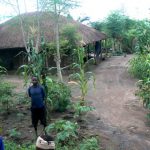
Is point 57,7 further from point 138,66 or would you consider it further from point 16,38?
point 16,38

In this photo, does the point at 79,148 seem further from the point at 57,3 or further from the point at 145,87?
the point at 57,3

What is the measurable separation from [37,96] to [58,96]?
2.20m

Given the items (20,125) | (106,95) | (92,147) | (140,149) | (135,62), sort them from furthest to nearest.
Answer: (135,62), (106,95), (20,125), (140,149), (92,147)

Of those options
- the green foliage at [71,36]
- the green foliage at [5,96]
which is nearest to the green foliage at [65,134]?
the green foliage at [5,96]

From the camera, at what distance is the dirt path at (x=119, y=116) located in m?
7.95

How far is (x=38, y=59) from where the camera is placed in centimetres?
868

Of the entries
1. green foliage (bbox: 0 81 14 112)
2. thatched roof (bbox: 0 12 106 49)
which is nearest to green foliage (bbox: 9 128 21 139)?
green foliage (bbox: 0 81 14 112)

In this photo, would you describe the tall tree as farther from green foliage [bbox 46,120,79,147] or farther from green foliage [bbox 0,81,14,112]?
green foliage [bbox 46,120,79,147]

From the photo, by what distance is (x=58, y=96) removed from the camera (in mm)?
10000

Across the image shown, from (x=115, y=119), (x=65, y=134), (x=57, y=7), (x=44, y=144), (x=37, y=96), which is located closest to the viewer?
(x=44, y=144)

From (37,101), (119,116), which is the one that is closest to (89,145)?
(37,101)

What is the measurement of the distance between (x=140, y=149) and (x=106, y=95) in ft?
20.1

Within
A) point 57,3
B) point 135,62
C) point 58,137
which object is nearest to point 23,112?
point 58,137

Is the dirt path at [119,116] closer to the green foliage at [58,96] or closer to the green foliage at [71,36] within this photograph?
the green foliage at [58,96]
